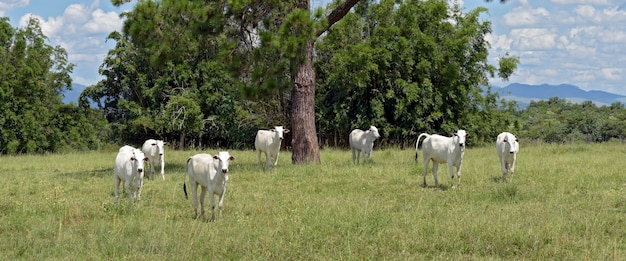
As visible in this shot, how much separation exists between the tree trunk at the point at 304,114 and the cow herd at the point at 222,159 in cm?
79

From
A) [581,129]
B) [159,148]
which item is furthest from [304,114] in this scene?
[581,129]

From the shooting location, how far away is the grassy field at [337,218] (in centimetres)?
797

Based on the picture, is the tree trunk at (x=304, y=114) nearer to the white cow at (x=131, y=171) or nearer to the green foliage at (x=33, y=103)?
the white cow at (x=131, y=171)

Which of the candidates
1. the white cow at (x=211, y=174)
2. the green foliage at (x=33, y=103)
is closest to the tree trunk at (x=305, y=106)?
the white cow at (x=211, y=174)

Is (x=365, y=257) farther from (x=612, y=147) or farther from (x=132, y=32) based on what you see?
(x=612, y=147)

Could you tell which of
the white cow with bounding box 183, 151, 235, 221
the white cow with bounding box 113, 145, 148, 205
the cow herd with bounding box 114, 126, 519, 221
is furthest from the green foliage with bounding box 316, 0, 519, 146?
the white cow with bounding box 183, 151, 235, 221

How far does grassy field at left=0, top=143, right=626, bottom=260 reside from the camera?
7.97 meters

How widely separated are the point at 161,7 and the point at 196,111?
12240 millimetres

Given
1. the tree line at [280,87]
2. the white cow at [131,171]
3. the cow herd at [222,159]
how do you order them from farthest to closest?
the tree line at [280,87]
the white cow at [131,171]
the cow herd at [222,159]

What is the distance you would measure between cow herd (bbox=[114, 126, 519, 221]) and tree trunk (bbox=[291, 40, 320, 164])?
790mm

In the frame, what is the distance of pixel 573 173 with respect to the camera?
15219 millimetres

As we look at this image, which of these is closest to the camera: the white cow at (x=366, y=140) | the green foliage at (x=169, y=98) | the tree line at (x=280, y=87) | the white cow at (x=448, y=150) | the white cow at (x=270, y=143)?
the white cow at (x=448, y=150)

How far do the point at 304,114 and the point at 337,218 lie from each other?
9.76m

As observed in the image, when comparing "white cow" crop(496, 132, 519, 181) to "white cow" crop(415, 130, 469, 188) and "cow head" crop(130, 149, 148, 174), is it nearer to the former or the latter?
"white cow" crop(415, 130, 469, 188)
